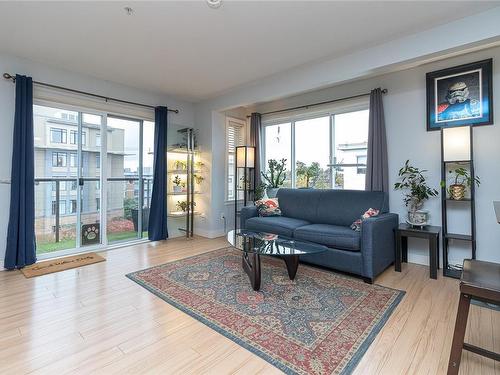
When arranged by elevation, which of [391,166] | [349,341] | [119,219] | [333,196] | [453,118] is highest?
[453,118]

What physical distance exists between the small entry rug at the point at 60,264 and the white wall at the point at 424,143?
13.4 ft

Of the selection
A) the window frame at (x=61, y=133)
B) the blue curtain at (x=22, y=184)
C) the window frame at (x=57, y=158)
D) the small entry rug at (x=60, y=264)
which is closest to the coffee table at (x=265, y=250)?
the small entry rug at (x=60, y=264)

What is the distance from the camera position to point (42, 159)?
11.2 ft

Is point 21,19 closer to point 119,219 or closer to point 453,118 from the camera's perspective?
point 119,219

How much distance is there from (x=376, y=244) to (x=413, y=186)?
106 cm

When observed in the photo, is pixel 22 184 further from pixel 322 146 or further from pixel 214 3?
pixel 322 146

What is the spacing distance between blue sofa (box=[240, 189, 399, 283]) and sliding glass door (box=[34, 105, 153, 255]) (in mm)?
1968

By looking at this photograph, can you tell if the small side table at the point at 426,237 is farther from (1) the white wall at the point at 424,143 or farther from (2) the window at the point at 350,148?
(2) the window at the point at 350,148

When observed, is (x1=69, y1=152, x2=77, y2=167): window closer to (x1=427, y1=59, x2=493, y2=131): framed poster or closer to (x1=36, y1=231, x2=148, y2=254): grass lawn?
(x1=36, y1=231, x2=148, y2=254): grass lawn

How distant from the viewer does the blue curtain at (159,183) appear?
14.2 ft

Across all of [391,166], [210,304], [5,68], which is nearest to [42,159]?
[5,68]

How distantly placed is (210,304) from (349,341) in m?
1.13

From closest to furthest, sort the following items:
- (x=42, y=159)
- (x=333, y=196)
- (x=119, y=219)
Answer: (x=42, y=159)
(x=333, y=196)
(x=119, y=219)

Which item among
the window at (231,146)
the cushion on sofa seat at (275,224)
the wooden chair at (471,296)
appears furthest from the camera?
the window at (231,146)
